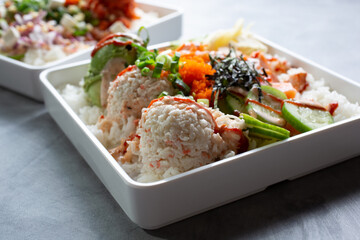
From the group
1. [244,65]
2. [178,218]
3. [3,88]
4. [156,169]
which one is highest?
[244,65]

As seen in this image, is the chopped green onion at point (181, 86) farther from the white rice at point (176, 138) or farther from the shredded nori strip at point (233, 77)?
the white rice at point (176, 138)

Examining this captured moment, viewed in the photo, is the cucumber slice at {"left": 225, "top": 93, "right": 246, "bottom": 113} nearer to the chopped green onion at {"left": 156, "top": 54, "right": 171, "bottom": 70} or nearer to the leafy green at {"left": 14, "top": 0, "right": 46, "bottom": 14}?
the chopped green onion at {"left": 156, "top": 54, "right": 171, "bottom": 70}

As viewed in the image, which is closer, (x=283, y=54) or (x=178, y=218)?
(x=178, y=218)

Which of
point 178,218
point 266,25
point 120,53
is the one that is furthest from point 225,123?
point 266,25

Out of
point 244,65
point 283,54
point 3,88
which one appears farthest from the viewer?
point 3,88

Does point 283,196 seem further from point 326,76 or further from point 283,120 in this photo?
point 326,76

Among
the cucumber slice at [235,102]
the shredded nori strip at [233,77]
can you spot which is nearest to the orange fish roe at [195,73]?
the shredded nori strip at [233,77]

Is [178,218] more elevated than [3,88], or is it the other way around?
[178,218]

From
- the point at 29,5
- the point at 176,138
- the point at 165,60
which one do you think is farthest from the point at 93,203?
the point at 29,5
